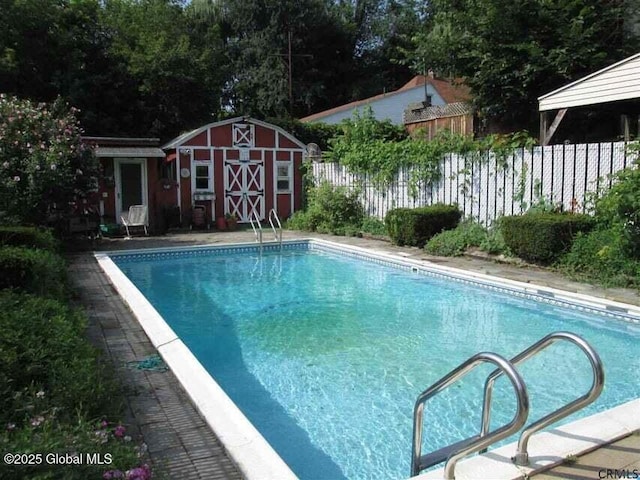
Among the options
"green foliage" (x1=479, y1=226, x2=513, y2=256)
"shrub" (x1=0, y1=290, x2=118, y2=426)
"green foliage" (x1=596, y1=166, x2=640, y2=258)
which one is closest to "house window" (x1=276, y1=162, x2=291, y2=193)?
"green foliage" (x1=479, y1=226, x2=513, y2=256)

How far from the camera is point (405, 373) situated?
5430 millimetres

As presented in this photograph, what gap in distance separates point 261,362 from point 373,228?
9062 millimetres

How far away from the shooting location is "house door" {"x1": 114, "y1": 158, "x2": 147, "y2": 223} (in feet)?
51.2

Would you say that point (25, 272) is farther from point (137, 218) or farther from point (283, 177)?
point (283, 177)

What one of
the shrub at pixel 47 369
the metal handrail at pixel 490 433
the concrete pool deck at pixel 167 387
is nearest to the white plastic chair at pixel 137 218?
the concrete pool deck at pixel 167 387

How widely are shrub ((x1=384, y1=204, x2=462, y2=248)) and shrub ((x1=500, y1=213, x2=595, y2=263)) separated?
269cm

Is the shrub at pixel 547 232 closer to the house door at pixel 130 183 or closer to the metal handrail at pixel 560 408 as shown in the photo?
the metal handrail at pixel 560 408

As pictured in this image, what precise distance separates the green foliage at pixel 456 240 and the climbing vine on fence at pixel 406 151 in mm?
1469

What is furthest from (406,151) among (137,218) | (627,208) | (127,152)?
(127,152)

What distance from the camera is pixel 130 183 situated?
1580 cm

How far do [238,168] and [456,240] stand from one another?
341 inches

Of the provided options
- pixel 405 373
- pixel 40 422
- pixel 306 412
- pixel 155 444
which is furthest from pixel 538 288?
pixel 40 422

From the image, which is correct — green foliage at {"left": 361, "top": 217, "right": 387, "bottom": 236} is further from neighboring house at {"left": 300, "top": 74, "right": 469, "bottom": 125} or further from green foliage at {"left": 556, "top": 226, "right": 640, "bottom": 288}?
neighboring house at {"left": 300, "top": 74, "right": 469, "bottom": 125}

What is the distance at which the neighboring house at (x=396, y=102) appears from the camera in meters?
26.9
